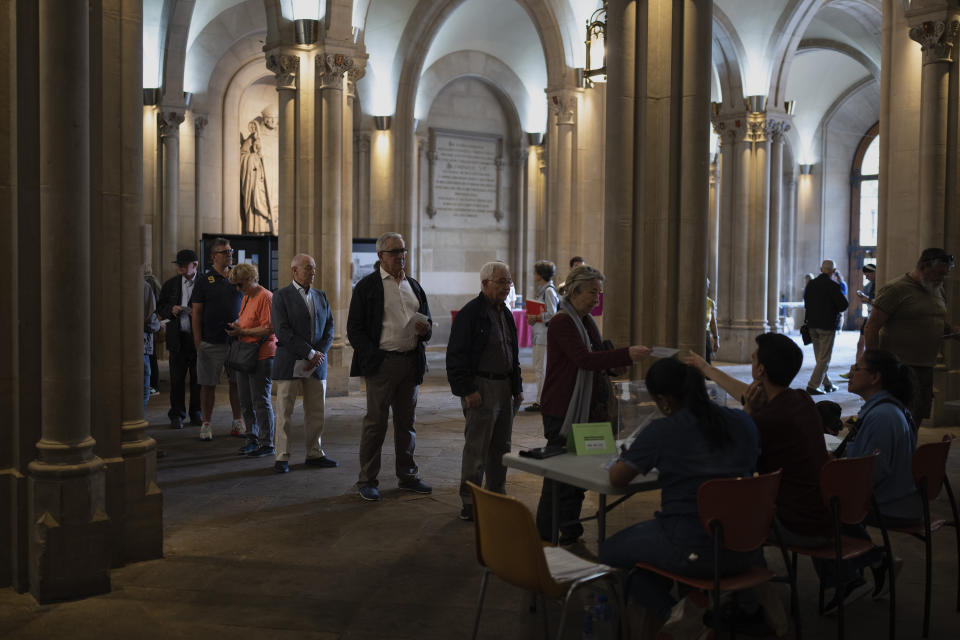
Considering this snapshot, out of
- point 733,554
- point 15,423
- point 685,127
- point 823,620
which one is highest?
point 685,127

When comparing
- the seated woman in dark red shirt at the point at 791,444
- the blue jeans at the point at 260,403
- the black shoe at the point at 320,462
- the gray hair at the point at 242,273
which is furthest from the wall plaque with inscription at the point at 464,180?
the seated woman in dark red shirt at the point at 791,444

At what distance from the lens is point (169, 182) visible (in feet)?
56.9

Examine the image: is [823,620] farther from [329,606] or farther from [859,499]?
[329,606]

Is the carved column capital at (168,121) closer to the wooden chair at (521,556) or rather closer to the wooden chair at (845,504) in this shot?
the wooden chair at (521,556)

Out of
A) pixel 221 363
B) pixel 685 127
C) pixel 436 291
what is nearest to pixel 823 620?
pixel 685 127

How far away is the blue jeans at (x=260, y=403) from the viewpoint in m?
7.74

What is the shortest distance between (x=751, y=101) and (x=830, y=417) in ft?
43.0

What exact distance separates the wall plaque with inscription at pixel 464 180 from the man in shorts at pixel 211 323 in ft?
41.5

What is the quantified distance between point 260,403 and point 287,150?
470 cm

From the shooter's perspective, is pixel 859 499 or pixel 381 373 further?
pixel 381 373

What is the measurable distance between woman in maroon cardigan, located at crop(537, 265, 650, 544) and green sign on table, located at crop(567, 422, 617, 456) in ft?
2.22

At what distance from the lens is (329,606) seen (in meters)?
4.30

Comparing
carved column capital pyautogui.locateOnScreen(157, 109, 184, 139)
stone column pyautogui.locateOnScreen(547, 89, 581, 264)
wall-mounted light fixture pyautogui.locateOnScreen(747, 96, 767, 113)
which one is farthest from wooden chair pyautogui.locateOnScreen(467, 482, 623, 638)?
carved column capital pyautogui.locateOnScreen(157, 109, 184, 139)

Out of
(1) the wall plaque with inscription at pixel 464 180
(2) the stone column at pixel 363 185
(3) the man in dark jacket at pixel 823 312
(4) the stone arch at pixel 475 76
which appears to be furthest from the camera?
(1) the wall plaque with inscription at pixel 464 180
